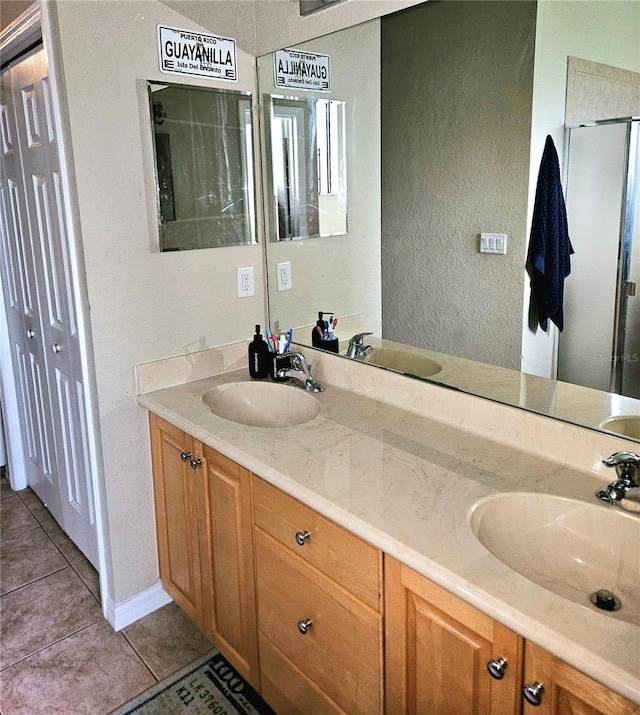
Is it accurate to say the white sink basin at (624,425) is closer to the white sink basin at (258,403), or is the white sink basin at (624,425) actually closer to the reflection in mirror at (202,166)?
the white sink basin at (258,403)

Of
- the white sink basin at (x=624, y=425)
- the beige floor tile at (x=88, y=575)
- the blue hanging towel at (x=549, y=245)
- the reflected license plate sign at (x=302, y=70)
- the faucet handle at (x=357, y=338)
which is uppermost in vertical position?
the reflected license plate sign at (x=302, y=70)

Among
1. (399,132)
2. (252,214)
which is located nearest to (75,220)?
(252,214)

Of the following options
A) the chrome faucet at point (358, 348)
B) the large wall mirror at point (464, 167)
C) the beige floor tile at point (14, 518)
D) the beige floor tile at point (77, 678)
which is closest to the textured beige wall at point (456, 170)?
the large wall mirror at point (464, 167)

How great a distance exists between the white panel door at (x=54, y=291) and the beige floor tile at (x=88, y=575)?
0.14 feet

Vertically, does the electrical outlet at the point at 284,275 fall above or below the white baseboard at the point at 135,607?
above

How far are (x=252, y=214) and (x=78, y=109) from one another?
0.70 metres

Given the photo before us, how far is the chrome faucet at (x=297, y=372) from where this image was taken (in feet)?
7.05

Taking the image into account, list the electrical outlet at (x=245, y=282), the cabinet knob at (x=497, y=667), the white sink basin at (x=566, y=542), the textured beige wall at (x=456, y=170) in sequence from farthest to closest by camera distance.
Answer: the electrical outlet at (x=245, y=282) < the textured beige wall at (x=456, y=170) < the white sink basin at (x=566, y=542) < the cabinet knob at (x=497, y=667)

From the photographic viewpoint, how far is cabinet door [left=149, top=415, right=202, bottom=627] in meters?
2.00

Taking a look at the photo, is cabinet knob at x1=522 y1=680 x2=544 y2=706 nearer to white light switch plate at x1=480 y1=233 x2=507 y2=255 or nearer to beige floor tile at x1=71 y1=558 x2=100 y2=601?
white light switch plate at x1=480 y1=233 x2=507 y2=255

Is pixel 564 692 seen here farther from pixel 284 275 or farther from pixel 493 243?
pixel 284 275

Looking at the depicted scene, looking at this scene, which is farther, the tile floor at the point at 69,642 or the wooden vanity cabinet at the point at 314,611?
the tile floor at the point at 69,642

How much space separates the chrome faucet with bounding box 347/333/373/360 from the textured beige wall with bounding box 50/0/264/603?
46 cm

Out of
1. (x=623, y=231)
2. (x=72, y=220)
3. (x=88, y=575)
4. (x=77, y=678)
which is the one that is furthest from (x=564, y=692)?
(x=88, y=575)
